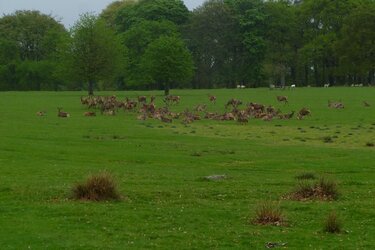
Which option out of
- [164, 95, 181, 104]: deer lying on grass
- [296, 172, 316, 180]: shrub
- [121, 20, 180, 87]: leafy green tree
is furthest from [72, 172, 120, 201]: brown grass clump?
[121, 20, 180, 87]: leafy green tree

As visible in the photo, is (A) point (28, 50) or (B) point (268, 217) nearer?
(B) point (268, 217)

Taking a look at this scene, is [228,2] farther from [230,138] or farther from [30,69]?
[230,138]

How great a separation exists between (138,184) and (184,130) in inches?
860

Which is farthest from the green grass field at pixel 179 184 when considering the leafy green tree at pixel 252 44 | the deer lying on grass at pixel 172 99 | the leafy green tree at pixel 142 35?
the leafy green tree at pixel 252 44

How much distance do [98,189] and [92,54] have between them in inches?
3216

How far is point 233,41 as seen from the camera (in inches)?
5605

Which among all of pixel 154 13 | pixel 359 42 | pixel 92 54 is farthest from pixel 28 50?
pixel 359 42

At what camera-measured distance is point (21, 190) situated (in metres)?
17.8

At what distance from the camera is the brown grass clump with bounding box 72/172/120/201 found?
16297 mm

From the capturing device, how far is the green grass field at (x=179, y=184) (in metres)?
12.7

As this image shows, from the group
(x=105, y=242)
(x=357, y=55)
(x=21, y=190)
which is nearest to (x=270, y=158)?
(x=21, y=190)

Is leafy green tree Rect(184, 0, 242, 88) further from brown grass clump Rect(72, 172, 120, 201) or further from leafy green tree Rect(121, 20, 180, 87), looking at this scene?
brown grass clump Rect(72, 172, 120, 201)

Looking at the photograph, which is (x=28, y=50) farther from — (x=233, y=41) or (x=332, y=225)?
(x=332, y=225)

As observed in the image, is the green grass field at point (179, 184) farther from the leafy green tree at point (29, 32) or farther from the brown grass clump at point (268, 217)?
the leafy green tree at point (29, 32)
